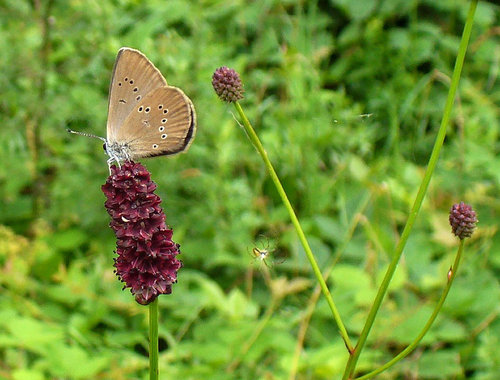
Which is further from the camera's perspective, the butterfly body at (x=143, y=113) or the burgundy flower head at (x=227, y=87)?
the butterfly body at (x=143, y=113)

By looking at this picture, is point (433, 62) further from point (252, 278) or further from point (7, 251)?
point (7, 251)

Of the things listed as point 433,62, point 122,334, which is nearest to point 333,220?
point 122,334

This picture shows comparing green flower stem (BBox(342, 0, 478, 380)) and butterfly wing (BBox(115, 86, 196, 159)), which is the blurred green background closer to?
butterfly wing (BBox(115, 86, 196, 159))

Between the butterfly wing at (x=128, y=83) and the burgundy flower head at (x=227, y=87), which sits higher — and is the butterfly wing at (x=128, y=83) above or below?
above

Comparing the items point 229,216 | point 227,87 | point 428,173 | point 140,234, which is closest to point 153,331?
point 140,234

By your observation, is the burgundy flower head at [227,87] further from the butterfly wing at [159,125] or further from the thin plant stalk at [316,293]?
the thin plant stalk at [316,293]

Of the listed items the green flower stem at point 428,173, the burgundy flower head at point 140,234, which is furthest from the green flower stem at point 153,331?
the green flower stem at point 428,173
